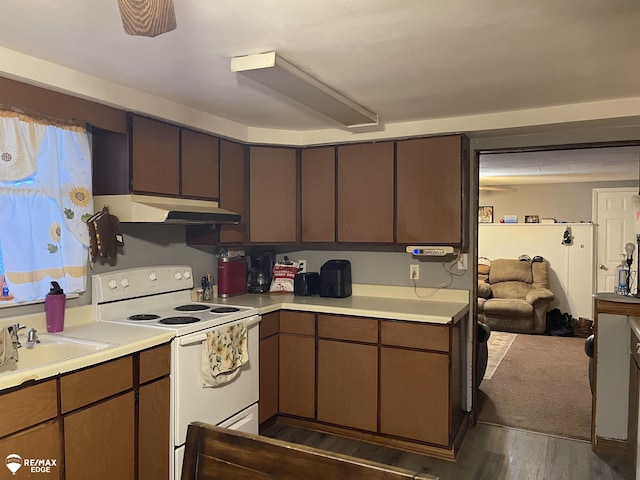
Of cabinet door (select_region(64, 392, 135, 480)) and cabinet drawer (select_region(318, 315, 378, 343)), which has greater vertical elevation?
cabinet drawer (select_region(318, 315, 378, 343))

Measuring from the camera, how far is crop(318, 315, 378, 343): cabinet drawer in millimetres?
3152

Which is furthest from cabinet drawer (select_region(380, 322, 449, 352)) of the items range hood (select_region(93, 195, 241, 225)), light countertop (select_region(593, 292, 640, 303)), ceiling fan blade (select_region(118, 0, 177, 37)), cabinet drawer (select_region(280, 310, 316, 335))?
ceiling fan blade (select_region(118, 0, 177, 37))

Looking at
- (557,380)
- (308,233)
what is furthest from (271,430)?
(557,380)

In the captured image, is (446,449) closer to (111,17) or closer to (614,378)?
(614,378)

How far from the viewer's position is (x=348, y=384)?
3.26m

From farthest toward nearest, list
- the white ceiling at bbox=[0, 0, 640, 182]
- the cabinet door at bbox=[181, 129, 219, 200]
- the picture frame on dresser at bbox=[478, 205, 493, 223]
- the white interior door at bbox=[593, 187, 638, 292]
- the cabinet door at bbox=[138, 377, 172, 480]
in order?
the picture frame on dresser at bbox=[478, 205, 493, 223], the white interior door at bbox=[593, 187, 638, 292], the cabinet door at bbox=[181, 129, 219, 200], the cabinet door at bbox=[138, 377, 172, 480], the white ceiling at bbox=[0, 0, 640, 182]

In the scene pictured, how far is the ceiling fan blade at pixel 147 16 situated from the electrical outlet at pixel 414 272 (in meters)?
2.82

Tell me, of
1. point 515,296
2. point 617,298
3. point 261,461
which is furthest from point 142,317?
point 515,296

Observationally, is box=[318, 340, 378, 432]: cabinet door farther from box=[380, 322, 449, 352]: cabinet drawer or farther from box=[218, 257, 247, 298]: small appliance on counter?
box=[218, 257, 247, 298]: small appliance on counter

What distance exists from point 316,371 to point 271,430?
51 centimetres

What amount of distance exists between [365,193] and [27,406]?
2.40 metres

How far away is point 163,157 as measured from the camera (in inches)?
114

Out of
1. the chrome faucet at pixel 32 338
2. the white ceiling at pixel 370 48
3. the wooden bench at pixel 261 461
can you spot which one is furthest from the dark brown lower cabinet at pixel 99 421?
the white ceiling at pixel 370 48

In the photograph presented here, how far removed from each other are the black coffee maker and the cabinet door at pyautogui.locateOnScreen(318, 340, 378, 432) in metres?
0.80
